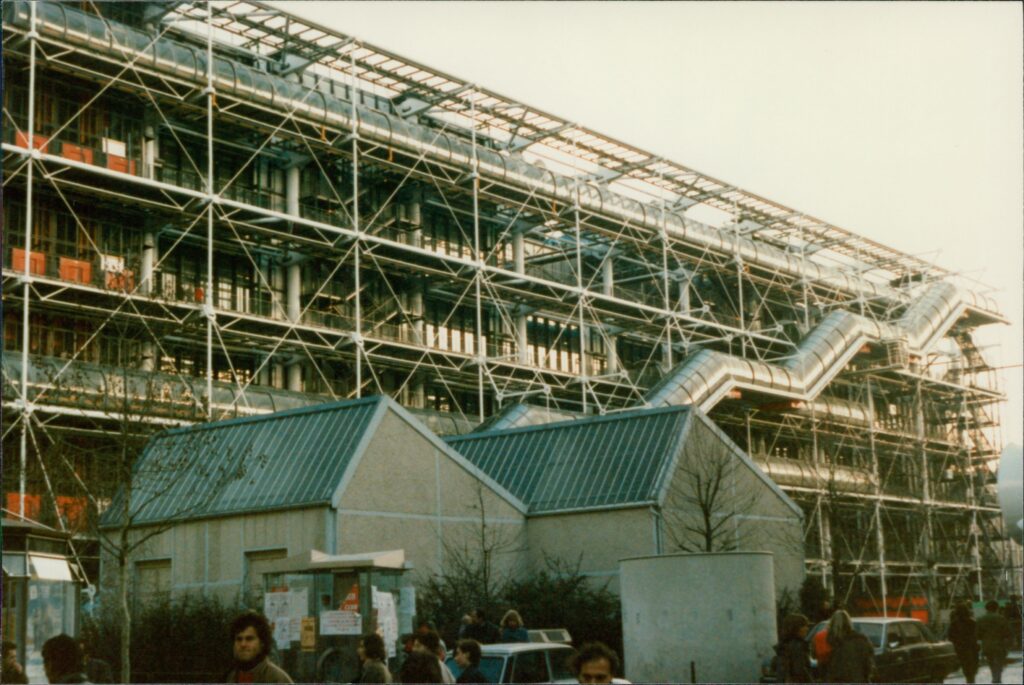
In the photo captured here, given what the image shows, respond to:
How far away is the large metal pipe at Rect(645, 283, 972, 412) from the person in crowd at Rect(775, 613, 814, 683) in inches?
1171

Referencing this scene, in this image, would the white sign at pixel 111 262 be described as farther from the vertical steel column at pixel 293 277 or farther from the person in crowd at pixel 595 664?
the person in crowd at pixel 595 664

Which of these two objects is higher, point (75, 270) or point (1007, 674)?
point (75, 270)

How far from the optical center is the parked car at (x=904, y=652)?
18.3m

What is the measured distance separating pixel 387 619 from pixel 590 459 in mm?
11471

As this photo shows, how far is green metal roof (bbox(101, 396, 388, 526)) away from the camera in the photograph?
854 inches

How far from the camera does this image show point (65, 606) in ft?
56.2

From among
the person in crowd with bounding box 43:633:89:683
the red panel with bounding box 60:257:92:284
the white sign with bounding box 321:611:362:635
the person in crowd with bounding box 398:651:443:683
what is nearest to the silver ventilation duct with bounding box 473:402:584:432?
the red panel with bounding box 60:257:92:284

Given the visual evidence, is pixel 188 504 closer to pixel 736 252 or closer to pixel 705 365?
pixel 705 365

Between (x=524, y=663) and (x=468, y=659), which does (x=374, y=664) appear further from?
(x=524, y=663)

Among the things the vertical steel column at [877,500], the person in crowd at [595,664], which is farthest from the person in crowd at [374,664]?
the vertical steel column at [877,500]

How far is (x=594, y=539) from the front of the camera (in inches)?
985

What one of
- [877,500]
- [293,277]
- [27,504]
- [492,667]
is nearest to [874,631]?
[492,667]

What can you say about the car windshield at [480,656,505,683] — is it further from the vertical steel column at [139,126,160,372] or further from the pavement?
the vertical steel column at [139,126,160,372]

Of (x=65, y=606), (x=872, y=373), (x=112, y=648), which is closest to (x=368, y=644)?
(x=65, y=606)
